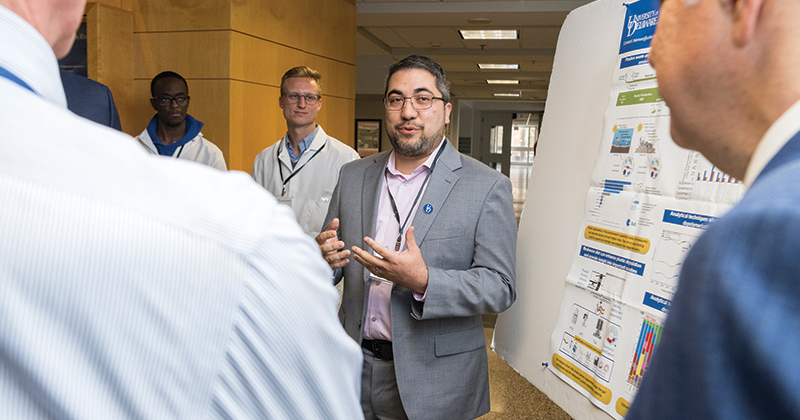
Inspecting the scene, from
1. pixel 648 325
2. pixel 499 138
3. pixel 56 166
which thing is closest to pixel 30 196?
pixel 56 166

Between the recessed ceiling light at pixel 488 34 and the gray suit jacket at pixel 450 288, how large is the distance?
300 inches

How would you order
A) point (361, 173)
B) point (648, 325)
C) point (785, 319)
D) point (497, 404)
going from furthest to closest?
1. point (497, 404)
2. point (361, 173)
3. point (648, 325)
4. point (785, 319)

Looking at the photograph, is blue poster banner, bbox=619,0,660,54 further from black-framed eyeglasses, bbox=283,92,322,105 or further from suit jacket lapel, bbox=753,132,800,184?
black-framed eyeglasses, bbox=283,92,322,105

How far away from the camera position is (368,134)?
13914 millimetres

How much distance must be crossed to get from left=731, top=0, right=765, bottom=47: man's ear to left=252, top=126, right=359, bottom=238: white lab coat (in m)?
2.61

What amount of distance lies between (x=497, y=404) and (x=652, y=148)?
247 cm

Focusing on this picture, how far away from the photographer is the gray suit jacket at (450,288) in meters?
1.77

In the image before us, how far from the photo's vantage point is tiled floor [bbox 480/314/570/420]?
3367 millimetres

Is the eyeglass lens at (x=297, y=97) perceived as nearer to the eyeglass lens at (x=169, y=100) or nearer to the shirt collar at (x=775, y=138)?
the eyeglass lens at (x=169, y=100)

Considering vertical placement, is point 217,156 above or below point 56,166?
below

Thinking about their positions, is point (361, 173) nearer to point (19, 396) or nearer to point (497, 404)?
point (19, 396)

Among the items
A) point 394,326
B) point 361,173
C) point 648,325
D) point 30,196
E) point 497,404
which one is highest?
point 30,196

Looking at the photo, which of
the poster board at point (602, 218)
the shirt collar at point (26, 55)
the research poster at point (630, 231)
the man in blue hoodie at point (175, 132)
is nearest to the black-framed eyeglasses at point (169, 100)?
the man in blue hoodie at point (175, 132)

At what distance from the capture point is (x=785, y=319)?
31cm
